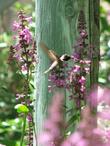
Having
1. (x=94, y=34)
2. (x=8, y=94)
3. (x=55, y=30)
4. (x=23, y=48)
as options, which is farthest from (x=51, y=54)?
(x=8, y=94)

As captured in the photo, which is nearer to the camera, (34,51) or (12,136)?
(34,51)

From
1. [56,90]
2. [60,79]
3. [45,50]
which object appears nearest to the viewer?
[60,79]

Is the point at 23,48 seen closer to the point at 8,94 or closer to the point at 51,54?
the point at 51,54

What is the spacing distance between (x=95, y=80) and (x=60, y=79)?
0.48 m

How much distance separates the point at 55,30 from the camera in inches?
96.7

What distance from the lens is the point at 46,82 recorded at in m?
2.45

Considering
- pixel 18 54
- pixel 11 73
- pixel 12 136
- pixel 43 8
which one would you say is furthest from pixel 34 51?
pixel 11 73

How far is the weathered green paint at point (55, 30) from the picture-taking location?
2.45 meters

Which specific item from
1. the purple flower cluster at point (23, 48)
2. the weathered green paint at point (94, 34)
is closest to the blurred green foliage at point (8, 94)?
the weathered green paint at point (94, 34)

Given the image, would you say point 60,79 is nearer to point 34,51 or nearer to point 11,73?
point 34,51

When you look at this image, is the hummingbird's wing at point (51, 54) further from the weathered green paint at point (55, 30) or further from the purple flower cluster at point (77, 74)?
the weathered green paint at point (55, 30)

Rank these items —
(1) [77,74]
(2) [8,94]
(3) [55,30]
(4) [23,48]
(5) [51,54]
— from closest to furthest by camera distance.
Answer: (1) [77,74]
(5) [51,54]
(4) [23,48]
(3) [55,30]
(2) [8,94]

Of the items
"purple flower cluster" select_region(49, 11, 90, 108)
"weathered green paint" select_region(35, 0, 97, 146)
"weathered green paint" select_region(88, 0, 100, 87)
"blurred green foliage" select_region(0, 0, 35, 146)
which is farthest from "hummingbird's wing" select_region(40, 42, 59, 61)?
"blurred green foliage" select_region(0, 0, 35, 146)

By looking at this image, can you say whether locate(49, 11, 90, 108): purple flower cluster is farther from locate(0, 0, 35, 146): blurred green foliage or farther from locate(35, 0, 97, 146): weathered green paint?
locate(0, 0, 35, 146): blurred green foliage
